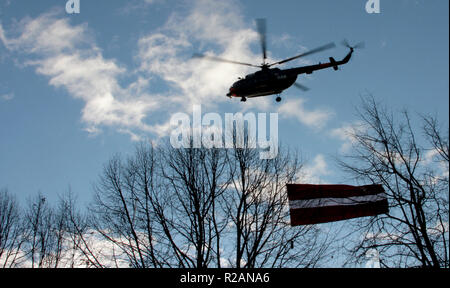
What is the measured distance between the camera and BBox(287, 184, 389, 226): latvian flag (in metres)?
12.2

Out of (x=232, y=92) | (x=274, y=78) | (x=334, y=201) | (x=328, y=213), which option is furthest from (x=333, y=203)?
(x=232, y=92)

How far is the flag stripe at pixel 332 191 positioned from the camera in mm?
12391

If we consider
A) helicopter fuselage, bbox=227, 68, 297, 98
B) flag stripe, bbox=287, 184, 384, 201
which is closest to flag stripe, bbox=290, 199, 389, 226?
flag stripe, bbox=287, 184, 384, 201

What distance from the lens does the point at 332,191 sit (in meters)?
12.5

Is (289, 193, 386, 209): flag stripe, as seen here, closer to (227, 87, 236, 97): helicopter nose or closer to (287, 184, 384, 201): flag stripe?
(287, 184, 384, 201): flag stripe

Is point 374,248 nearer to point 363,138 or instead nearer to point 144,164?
point 363,138

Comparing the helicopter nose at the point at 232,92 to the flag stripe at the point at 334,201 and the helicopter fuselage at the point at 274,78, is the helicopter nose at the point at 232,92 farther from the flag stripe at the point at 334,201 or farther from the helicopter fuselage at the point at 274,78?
the flag stripe at the point at 334,201

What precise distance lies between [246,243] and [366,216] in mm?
4276

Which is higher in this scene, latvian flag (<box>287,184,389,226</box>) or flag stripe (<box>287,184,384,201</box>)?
flag stripe (<box>287,184,384,201</box>)

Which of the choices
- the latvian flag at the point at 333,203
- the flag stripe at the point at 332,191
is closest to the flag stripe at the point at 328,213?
the latvian flag at the point at 333,203
